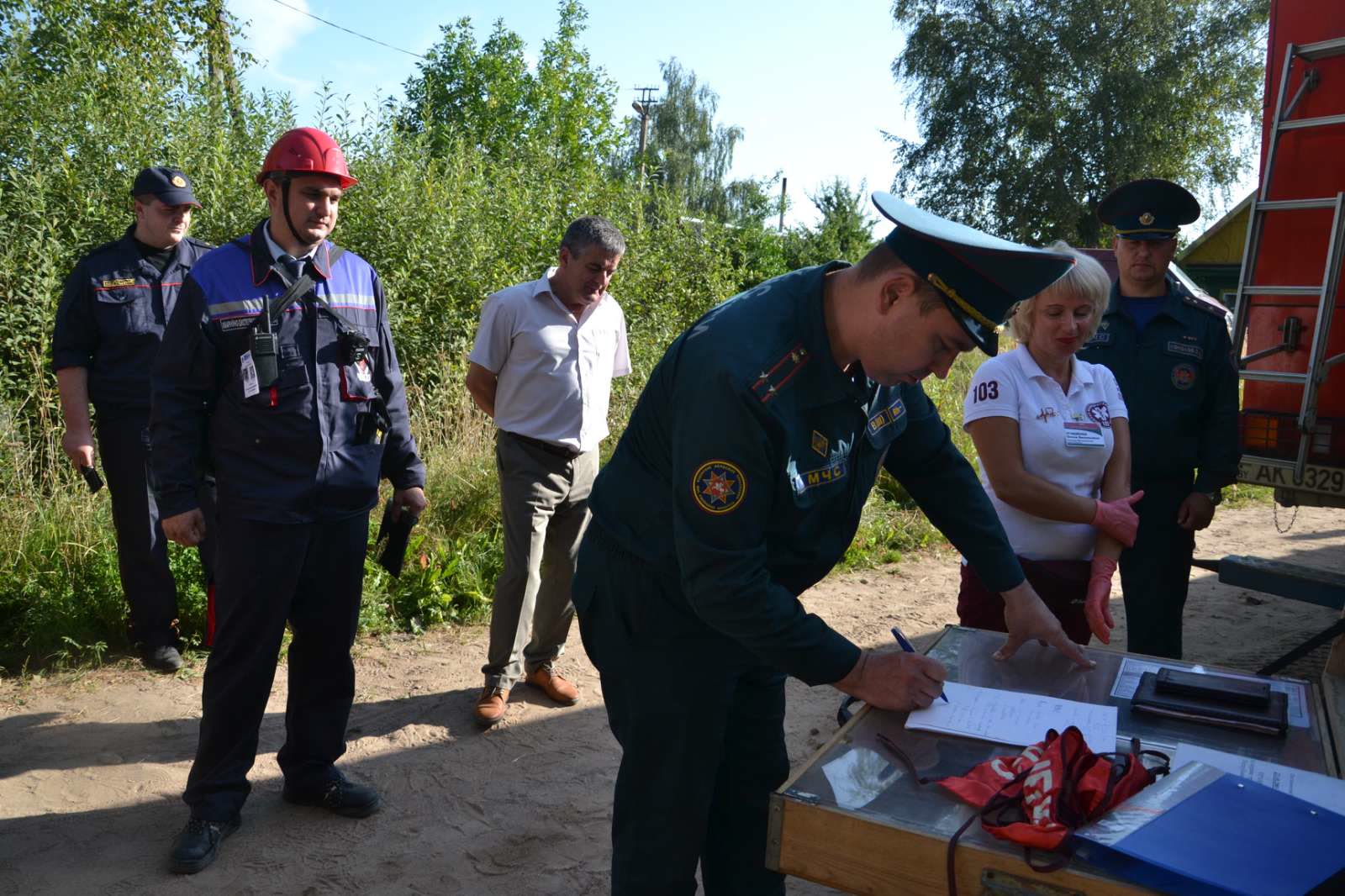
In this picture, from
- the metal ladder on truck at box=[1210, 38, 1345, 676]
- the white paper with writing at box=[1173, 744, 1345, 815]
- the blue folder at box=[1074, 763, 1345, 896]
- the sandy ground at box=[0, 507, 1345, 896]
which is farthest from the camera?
the metal ladder on truck at box=[1210, 38, 1345, 676]

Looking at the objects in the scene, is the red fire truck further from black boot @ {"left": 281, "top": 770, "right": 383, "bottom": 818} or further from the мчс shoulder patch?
black boot @ {"left": 281, "top": 770, "right": 383, "bottom": 818}

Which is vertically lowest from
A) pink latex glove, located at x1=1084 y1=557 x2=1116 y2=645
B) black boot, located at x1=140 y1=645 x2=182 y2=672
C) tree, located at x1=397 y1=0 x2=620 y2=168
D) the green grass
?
black boot, located at x1=140 y1=645 x2=182 y2=672

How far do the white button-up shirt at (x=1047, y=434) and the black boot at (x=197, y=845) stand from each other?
2.74 m

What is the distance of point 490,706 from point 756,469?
2.99m

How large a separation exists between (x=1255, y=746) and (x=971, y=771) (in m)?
0.66

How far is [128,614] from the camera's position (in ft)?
16.4

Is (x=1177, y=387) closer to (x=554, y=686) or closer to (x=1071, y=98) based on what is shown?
(x=554, y=686)

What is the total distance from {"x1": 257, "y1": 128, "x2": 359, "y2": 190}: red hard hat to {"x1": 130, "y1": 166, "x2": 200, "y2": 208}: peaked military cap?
1901 mm

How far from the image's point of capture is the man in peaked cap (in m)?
1.82

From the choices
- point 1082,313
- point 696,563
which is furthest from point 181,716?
point 1082,313

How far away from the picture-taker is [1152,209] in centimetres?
395

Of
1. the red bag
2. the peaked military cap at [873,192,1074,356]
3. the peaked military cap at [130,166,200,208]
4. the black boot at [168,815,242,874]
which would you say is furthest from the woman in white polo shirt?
the peaked military cap at [130,166,200,208]

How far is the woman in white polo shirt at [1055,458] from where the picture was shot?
3199 mm

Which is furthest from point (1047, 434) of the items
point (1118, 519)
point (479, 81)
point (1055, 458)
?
point (479, 81)
